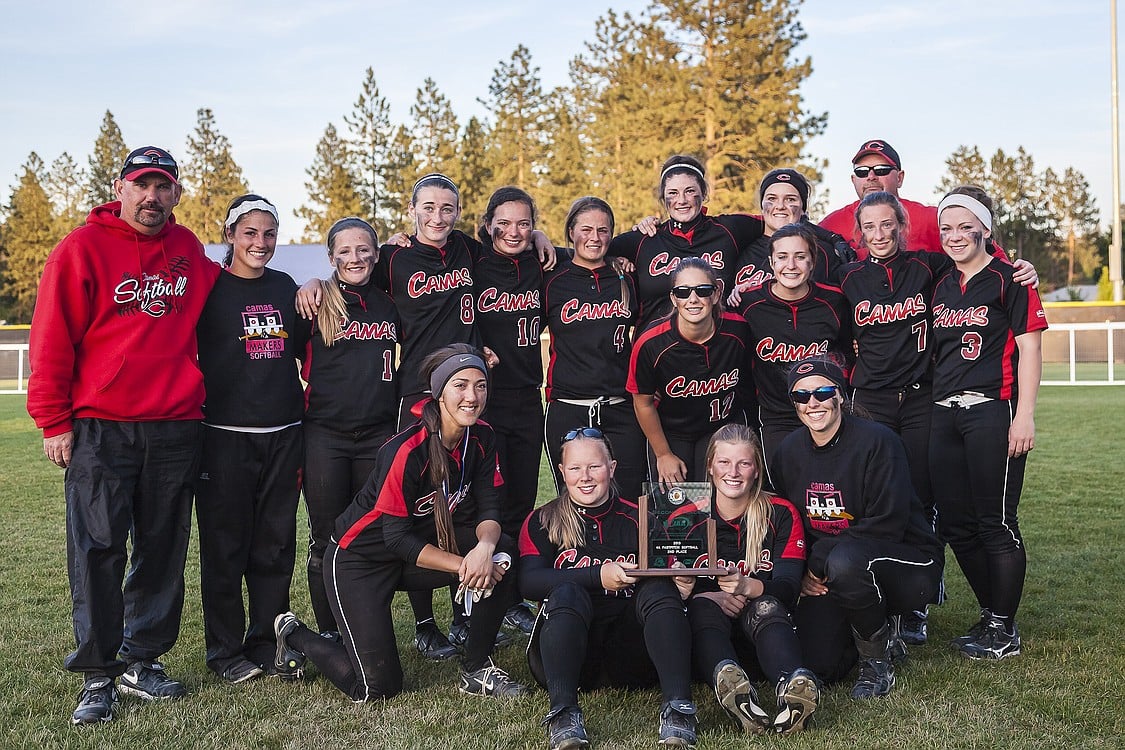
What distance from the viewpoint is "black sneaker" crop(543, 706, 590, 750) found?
137 inches

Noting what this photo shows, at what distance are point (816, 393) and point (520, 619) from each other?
2.13 metres

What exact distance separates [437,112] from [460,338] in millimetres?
45337

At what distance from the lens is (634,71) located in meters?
41.5

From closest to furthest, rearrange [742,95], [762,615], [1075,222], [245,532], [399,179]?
[762,615] < [245,532] < [742,95] < [399,179] < [1075,222]

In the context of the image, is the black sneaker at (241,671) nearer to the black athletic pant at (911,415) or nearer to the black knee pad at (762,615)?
the black knee pad at (762,615)

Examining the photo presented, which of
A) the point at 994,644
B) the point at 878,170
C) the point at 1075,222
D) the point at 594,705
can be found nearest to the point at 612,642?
the point at 594,705

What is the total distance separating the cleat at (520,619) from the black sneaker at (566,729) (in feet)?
5.23

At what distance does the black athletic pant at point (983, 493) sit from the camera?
4.59m

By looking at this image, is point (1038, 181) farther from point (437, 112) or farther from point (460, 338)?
point (460, 338)

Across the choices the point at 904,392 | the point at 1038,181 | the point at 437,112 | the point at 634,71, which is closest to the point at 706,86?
the point at 634,71

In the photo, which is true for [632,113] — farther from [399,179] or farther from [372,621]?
[372,621]

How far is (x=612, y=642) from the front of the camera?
158 inches

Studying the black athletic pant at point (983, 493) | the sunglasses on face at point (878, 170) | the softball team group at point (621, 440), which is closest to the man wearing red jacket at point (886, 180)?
the sunglasses on face at point (878, 170)

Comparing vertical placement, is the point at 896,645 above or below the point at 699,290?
below
